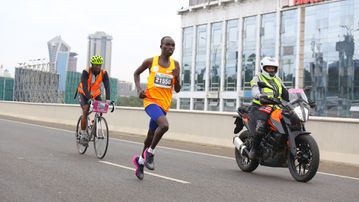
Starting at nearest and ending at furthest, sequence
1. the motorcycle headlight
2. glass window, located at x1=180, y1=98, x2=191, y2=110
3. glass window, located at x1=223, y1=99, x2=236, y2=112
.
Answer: the motorcycle headlight
glass window, located at x1=223, y1=99, x2=236, y2=112
glass window, located at x1=180, y1=98, x2=191, y2=110

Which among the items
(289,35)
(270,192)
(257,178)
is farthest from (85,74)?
(289,35)

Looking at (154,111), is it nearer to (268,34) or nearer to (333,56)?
(333,56)

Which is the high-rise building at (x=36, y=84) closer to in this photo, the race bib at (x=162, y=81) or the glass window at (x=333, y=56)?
the glass window at (x=333, y=56)

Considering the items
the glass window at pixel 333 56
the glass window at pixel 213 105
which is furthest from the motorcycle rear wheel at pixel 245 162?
the glass window at pixel 213 105

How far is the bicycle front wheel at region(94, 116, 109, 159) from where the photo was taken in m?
9.64

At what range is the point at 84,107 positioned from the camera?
10.3 meters

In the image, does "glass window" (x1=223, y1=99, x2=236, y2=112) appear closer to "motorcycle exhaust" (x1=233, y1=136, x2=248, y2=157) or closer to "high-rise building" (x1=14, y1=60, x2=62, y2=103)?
"high-rise building" (x1=14, y1=60, x2=62, y2=103)

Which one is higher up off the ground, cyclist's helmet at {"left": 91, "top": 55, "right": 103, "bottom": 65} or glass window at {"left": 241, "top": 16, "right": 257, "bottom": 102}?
glass window at {"left": 241, "top": 16, "right": 257, "bottom": 102}

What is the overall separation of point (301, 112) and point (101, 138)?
417cm

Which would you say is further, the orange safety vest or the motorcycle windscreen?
the orange safety vest

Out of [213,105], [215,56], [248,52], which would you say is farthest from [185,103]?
[248,52]

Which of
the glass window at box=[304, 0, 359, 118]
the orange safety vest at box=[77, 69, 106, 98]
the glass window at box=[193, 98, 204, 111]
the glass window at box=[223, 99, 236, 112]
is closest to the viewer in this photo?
the orange safety vest at box=[77, 69, 106, 98]

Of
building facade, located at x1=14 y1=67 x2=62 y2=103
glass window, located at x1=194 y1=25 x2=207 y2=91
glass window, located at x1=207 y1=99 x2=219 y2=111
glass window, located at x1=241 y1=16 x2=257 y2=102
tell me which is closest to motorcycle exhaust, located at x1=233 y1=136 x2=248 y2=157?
glass window, located at x1=241 y1=16 x2=257 y2=102

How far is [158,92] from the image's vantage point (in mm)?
7109
